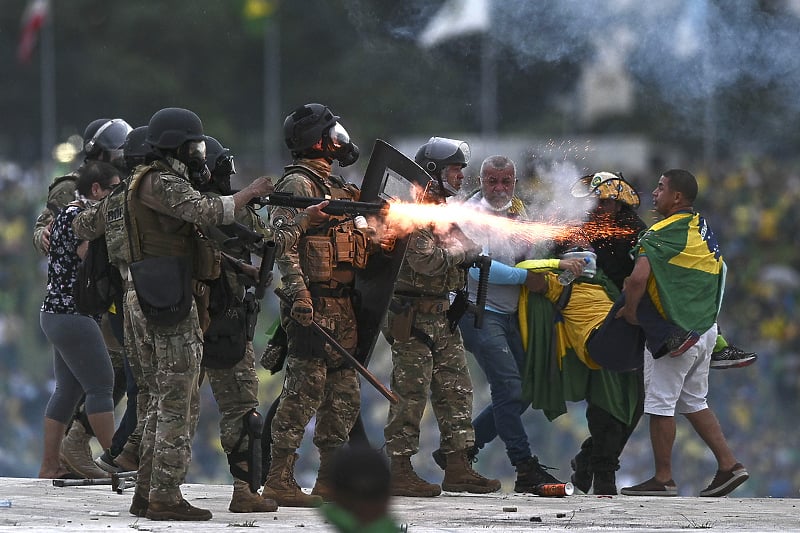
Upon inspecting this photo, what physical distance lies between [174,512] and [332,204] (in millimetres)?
1637

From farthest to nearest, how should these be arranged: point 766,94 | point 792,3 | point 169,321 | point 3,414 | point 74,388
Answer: point 3,414
point 766,94
point 792,3
point 74,388
point 169,321

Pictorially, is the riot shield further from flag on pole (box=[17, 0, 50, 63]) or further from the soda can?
flag on pole (box=[17, 0, 50, 63])

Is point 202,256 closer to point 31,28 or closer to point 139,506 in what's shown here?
point 139,506

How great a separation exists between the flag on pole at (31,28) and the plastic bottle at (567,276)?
17.8m

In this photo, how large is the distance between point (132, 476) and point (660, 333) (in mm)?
2973

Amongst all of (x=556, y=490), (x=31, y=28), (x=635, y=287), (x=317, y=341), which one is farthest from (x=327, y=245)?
(x=31, y=28)

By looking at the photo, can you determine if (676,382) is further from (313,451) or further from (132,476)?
(313,451)

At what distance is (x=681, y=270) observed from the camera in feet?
30.1

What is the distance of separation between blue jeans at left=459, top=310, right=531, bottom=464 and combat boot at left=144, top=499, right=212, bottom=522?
98.0 inches

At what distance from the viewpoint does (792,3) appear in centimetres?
1305

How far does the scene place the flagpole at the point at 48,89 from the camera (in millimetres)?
24219

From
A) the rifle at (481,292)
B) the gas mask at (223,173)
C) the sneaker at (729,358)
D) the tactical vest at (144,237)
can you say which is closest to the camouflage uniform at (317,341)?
the gas mask at (223,173)

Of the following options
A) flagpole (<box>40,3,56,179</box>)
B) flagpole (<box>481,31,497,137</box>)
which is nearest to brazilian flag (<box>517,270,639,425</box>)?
flagpole (<box>481,31,497,137</box>)

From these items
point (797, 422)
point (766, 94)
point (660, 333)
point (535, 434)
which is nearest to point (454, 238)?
point (660, 333)
